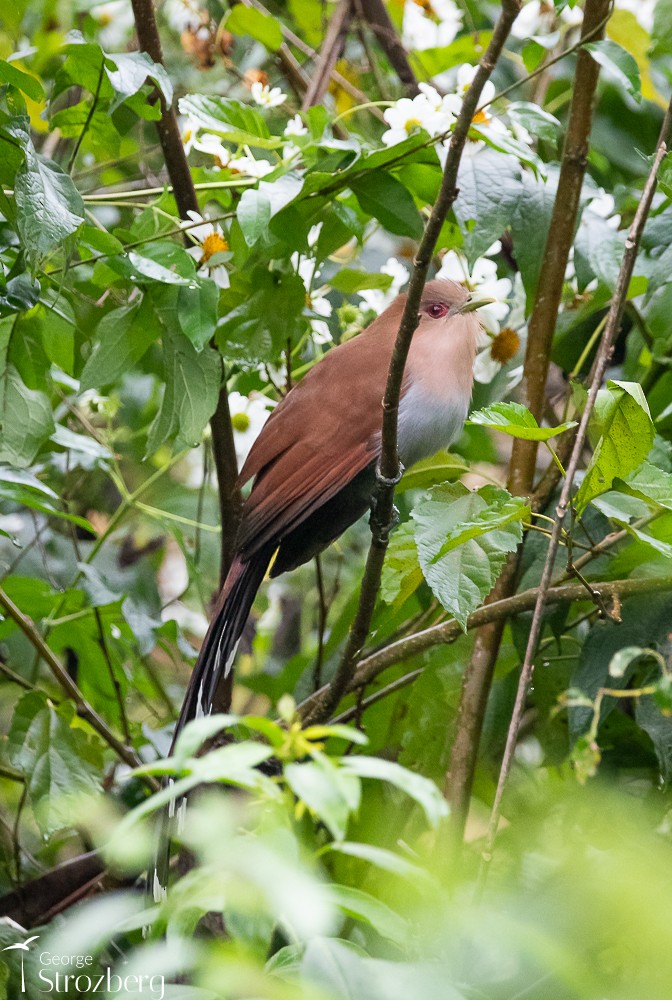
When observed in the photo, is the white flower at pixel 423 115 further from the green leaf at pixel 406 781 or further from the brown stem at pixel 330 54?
the green leaf at pixel 406 781

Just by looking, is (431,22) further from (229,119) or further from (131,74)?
(131,74)

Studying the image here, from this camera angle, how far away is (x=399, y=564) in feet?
4.33

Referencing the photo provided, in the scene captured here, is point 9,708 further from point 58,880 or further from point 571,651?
point 571,651

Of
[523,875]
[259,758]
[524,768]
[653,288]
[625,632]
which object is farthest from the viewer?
[524,768]

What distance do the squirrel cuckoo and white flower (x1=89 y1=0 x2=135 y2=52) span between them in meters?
1.35

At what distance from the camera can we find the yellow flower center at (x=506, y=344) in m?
1.82

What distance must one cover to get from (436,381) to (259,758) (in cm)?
109

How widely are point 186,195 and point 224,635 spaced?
663mm

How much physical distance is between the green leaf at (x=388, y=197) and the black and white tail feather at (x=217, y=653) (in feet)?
1.72

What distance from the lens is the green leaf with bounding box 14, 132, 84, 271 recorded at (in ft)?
3.55

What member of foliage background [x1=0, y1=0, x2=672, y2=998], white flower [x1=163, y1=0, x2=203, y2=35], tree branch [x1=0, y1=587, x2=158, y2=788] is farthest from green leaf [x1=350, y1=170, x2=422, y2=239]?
white flower [x1=163, y1=0, x2=203, y2=35]

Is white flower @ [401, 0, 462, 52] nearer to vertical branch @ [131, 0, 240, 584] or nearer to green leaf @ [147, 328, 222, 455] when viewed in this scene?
vertical branch @ [131, 0, 240, 584]

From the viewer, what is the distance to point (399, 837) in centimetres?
159

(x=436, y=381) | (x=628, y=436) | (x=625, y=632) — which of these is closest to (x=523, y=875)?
(x=628, y=436)
